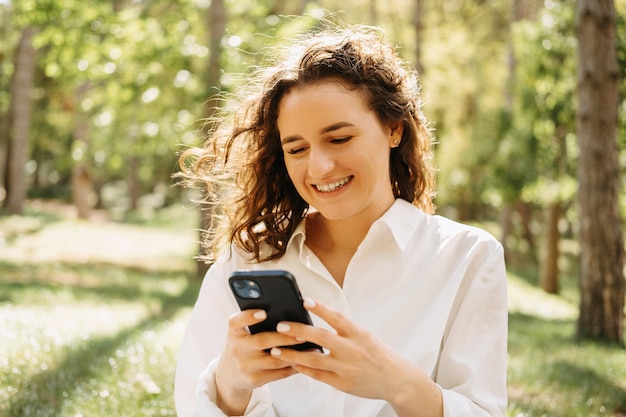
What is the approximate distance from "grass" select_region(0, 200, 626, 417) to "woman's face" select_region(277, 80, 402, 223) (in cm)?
181

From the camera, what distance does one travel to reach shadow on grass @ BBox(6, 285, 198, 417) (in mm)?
3823

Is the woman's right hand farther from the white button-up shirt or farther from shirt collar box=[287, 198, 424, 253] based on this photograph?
shirt collar box=[287, 198, 424, 253]

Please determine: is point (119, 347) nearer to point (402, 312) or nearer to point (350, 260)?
point (350, 260)

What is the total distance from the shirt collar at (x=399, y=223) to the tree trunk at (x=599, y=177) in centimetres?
687

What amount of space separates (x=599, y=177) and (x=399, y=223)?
7.04 metres

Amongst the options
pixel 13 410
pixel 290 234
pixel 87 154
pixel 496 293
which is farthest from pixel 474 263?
pixel 87 154

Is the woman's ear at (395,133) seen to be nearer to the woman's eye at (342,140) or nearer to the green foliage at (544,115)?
the woman's eye at (342,140)

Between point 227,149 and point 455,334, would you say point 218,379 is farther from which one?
point 227,149

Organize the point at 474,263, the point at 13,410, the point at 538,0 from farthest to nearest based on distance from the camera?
the point at 538,0
the point at 13,410
the point at 474,263

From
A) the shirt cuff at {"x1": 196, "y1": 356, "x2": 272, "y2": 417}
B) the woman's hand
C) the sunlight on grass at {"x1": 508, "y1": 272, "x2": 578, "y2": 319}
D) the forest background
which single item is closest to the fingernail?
the woman's hand

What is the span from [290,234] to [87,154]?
40.6 feet

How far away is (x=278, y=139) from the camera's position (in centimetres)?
283

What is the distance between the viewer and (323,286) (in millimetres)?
2465

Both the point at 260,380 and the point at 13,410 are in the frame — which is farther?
the point at 13,410
